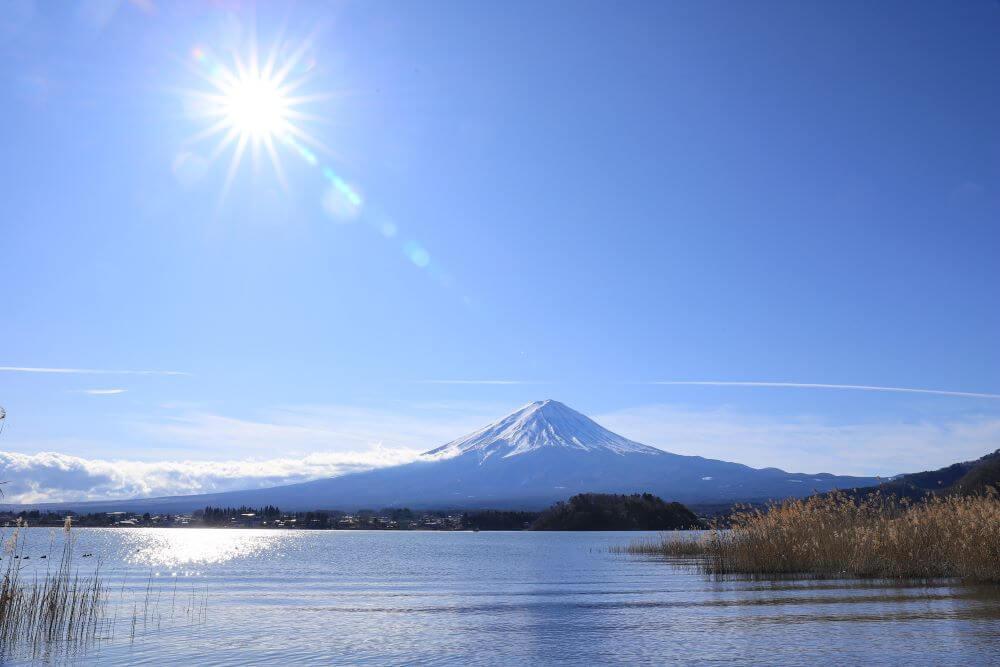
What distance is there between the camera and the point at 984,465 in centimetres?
7081

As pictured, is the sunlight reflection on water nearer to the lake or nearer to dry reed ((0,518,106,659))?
the lake

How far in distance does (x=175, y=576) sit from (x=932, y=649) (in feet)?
110

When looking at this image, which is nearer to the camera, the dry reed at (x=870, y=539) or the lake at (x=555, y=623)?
the lake at (x=555, y=623)

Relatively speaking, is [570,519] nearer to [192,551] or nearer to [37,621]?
[192,551]

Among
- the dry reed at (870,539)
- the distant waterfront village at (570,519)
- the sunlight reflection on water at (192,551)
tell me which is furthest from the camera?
the distant waterfront village at (570,519)

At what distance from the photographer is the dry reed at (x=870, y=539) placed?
77.4 ft

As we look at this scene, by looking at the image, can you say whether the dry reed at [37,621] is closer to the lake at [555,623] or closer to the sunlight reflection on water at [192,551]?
the lake at [555,623]

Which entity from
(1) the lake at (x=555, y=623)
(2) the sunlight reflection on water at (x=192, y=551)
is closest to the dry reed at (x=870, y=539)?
(1) the lake at (x=555, y=623)

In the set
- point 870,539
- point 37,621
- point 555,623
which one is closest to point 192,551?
point 37,621

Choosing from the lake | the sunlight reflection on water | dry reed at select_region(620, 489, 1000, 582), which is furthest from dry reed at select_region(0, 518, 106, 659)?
the sunlight reflection on water

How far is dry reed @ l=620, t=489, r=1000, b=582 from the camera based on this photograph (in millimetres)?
23594

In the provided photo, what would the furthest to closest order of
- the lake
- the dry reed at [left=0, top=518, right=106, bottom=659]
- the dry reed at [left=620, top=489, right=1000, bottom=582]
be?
the dry reed at [left=620, top=489, right=1000, bottom=582] → the dry reed at [left=0, top=518, right=106, bottom=659] → the lake

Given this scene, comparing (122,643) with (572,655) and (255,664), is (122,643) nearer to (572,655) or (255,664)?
(255,664)

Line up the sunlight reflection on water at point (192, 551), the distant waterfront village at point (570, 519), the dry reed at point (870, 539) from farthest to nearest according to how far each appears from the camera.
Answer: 1. the distant waterfront village at point (570, 519)
2. the sunlight reflection on water at point (192, 551)
3. the dry reed at point (870, 539)
